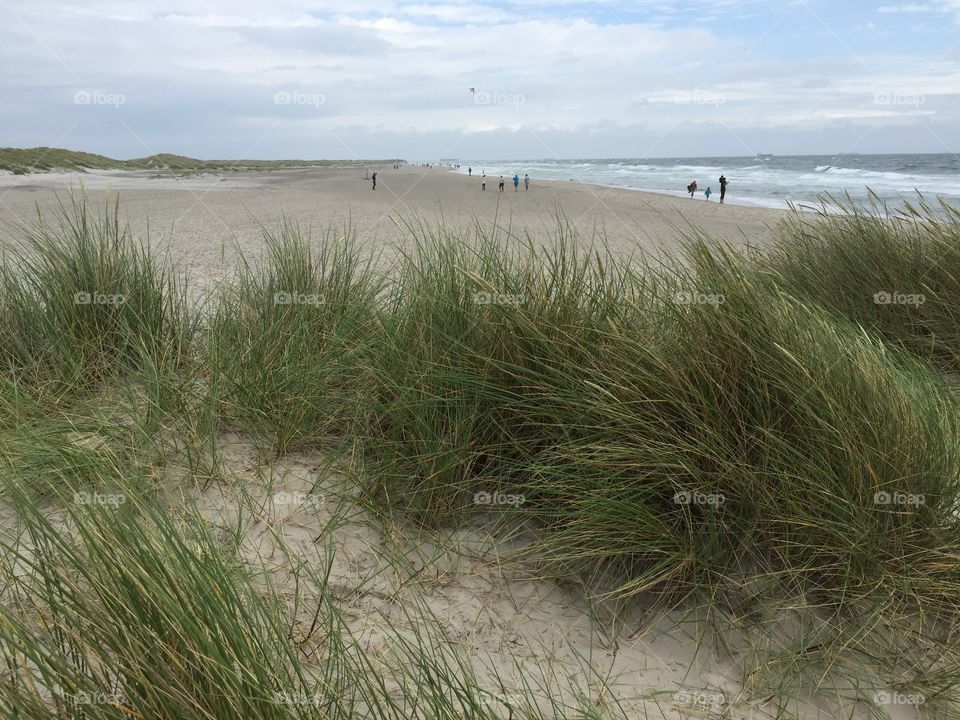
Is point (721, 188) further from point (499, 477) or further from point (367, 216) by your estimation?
point (499, 477)

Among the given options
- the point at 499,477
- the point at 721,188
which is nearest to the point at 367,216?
the point at 721,188

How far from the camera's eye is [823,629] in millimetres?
1886

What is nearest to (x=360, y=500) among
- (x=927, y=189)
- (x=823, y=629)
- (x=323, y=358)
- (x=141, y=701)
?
(x=323, y=358)

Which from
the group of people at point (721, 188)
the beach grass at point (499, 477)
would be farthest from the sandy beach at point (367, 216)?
the beach grass at point (499, 477)

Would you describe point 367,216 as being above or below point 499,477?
above

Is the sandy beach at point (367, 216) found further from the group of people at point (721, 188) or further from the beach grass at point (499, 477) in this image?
the beach grass at point (499, 477)

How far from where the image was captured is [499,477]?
90.7 inches

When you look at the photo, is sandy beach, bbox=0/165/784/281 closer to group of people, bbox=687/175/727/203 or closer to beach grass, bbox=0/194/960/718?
group of people, bbox=687/175/727/203

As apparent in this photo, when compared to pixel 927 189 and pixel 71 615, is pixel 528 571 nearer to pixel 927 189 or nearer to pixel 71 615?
pixel 71 615

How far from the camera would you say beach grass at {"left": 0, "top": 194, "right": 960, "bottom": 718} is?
1.36 meters

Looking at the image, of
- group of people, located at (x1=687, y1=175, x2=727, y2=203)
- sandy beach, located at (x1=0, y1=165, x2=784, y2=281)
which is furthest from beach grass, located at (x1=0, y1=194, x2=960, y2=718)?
group of people, located at (x1=687, y1=175, x2=727, y2=203)

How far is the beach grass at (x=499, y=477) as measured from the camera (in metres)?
1.36

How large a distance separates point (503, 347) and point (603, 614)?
3.53 feet

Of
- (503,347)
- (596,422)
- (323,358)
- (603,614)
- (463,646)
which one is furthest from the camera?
(323,358)
